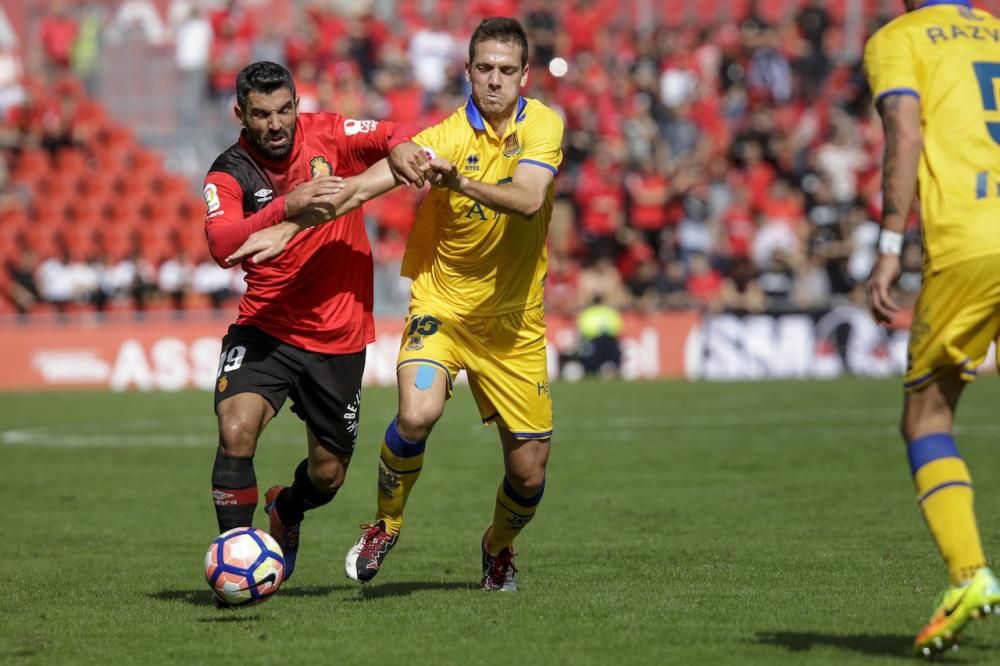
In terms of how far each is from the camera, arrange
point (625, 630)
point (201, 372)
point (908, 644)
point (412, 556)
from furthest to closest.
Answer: point (201, 372) → point (412, 556) → point (625, 630) → point (908, 644)

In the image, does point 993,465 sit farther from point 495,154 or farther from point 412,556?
point 495,154

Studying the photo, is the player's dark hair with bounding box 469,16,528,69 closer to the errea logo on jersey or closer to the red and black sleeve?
the errea logo on jersey

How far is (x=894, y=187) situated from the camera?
5695mm

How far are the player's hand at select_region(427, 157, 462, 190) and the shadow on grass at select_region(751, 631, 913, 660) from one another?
8.31 ft

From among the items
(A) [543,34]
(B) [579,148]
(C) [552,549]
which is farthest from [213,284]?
(C) [552,549]

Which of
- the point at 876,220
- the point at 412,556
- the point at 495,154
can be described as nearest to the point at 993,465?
the point at 412,556

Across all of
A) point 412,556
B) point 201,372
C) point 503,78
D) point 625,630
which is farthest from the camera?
point 201,372

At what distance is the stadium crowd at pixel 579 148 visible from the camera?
24672 millimetres

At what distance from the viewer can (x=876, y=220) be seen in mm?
26047

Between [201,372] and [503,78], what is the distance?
657 inches

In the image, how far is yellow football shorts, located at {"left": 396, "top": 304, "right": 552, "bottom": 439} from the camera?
7.89 m

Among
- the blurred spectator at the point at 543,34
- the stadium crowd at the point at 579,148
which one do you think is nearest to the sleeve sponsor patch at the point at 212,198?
the stadium crowd at the point at 579,148

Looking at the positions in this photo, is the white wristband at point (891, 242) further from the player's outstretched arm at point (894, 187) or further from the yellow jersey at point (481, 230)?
the yellow jersey at point (481, 230)

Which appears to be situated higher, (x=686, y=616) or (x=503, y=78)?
(x=503, y=78)
